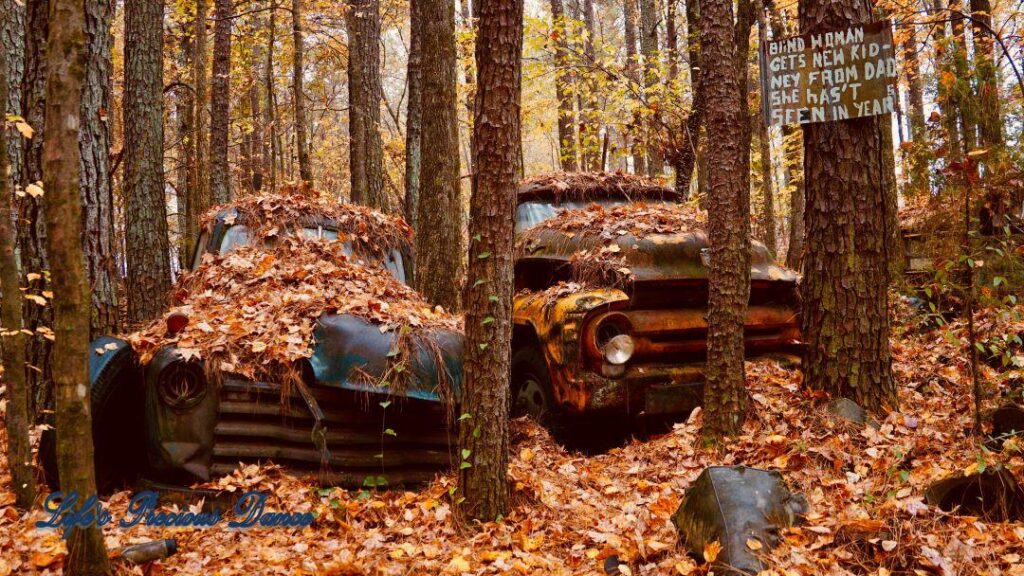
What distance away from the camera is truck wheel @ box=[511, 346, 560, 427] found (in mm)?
5070

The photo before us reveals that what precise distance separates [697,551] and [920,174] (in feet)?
9.74

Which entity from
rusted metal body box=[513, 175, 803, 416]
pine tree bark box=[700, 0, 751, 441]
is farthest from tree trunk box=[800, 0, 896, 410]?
rusted metal body box=[513, 175, 803, 416]

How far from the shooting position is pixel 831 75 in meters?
4.56

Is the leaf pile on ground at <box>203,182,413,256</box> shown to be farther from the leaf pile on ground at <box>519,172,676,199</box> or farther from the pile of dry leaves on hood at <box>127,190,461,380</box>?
the leaf pile on ground at <box>519,172,676,199</box>

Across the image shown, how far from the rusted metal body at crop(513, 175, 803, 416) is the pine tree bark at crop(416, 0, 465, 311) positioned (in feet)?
7.42

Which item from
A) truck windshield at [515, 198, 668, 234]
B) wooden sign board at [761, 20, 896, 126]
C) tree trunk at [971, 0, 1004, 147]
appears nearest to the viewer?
tree trunk at [971, 0, 1004, 147]

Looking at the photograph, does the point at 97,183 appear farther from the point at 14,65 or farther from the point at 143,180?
the point at 143,180

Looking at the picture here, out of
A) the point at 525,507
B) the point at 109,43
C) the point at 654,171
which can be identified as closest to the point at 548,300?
the point at 525,507

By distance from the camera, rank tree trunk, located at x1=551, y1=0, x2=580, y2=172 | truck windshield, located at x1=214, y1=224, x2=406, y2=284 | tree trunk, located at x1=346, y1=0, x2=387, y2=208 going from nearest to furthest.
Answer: truck windshield, located at x1=214, y1=224, x2=406, y2=284
tree trunk, located at x1=551, y1=0, x2=580, y2=172
tree trunk, located at x1=346, y1=0, x2=387, y2=208

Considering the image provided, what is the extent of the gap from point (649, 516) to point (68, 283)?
2.97 metres

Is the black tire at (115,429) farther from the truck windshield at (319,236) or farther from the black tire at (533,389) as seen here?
the black tire at (533,389)

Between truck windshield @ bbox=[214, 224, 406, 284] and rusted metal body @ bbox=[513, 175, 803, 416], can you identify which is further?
truck windshield @ bbox=[214, 224, 406, 284]

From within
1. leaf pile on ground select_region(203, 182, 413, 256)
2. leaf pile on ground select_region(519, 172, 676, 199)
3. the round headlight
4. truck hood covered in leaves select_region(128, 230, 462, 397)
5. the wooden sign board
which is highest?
the wooden sign board

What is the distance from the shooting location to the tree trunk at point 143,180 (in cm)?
762
